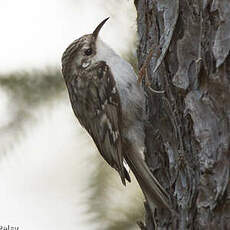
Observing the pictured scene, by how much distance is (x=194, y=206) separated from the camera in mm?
1818

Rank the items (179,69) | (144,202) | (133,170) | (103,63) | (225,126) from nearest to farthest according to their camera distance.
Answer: (225,126)
(179,69)
(144,202)
(133,170)
(103,63)

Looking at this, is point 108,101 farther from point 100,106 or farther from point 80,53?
point 80,53

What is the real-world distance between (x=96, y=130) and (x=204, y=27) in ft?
3.35

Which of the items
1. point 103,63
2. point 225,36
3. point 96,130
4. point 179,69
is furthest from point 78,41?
point 225,36

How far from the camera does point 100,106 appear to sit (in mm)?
2787

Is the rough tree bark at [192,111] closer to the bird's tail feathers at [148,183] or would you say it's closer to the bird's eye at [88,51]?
the bird's tail feathers at [148,183]

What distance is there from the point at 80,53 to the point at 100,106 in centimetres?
28

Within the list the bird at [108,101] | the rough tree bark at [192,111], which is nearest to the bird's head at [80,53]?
the bird at [108,101]

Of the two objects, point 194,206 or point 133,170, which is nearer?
point 194,206

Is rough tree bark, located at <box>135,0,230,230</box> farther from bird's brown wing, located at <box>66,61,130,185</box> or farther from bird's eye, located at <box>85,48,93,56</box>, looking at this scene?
bird's eye, located at <box>85,48,93,56</box>

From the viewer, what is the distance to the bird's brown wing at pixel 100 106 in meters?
2.64

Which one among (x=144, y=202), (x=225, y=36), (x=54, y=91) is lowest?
(x=144, y=202)

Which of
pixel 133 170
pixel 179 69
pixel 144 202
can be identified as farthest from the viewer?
pixel 133 170

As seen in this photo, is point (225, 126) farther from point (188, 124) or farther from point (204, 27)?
point (204, 27)
